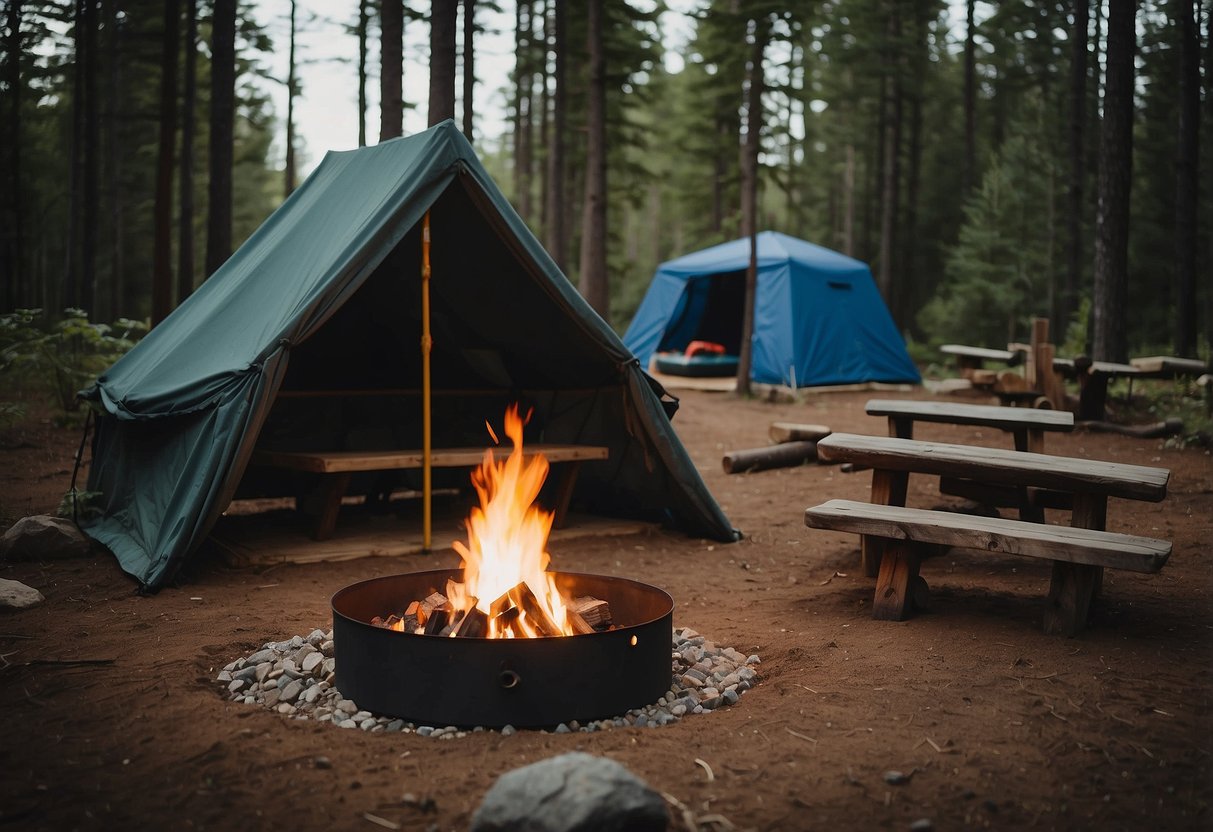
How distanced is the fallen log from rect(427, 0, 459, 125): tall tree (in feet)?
23.5

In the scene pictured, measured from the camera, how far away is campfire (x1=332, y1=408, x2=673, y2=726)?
3158mm

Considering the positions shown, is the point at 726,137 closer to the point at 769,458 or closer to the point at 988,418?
the point at 769,458

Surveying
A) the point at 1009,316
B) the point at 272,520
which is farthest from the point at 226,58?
the point at 1009,316

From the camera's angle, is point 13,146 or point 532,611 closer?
point 532,611

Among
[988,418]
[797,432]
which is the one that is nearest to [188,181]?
[797,432]

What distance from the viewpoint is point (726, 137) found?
2445 centimetres

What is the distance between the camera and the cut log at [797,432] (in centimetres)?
913

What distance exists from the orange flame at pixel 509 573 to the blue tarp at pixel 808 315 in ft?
35.9

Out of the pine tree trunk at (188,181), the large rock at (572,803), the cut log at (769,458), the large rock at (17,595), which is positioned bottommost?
the large rock at (17,595)

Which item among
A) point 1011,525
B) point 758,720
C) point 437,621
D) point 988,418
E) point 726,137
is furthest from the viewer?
point 726,137

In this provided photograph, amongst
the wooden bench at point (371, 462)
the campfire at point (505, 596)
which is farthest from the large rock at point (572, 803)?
the wooden bench at point (371, 462)

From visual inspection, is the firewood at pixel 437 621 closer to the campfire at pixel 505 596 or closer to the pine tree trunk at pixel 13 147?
the campfire at pixel 505 596

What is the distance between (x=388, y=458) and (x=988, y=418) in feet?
12.3

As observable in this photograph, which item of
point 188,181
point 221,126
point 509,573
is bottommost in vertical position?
point 509,573
